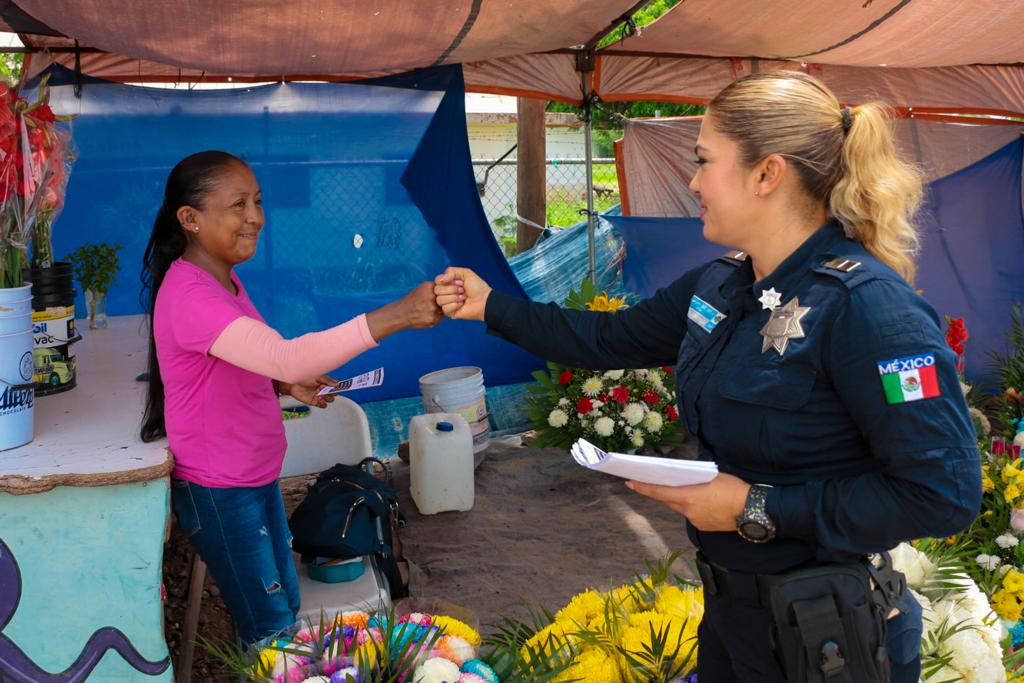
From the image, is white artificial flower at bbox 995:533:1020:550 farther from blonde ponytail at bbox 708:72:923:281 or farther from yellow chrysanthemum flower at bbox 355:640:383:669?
yellow chrysanthemum flower at bbox 355:640:383:669

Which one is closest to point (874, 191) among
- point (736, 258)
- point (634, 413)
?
point (736, 258)

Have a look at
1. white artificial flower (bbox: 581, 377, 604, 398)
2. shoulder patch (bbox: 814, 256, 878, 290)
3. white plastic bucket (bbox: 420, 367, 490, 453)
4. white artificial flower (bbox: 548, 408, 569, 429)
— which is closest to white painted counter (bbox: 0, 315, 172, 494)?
shoulder patch (bbox: 814, 256, 878, 290)

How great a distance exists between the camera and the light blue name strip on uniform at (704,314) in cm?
171

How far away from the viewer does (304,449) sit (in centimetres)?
460

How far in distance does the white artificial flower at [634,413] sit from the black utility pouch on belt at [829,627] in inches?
154

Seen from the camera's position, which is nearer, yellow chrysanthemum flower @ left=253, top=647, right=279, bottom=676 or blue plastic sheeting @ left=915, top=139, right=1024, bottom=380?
yellow chrysanthemum flower @ left=253, top=647, right=279, bottom=676

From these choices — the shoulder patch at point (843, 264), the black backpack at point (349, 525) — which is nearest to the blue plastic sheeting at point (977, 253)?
the black backpack at point (349, 525)

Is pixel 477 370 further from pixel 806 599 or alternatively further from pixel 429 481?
pixel 806 599

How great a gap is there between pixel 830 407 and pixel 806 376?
6 cm

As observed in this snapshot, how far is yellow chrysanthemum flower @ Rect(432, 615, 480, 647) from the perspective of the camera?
183 cm

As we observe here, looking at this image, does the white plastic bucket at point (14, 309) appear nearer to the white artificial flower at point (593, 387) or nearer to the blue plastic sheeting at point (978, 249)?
the white artificial flower at point (593, 387)

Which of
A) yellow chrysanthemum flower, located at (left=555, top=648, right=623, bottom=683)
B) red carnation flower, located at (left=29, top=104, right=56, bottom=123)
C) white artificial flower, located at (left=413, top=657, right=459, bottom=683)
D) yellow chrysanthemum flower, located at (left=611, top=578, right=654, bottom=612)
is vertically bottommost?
yellow chrysanthemum flower, located at (left=555, top=648, right=623, bottom=683)

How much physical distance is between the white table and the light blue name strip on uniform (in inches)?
52.2

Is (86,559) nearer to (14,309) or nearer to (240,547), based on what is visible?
(240,547)
